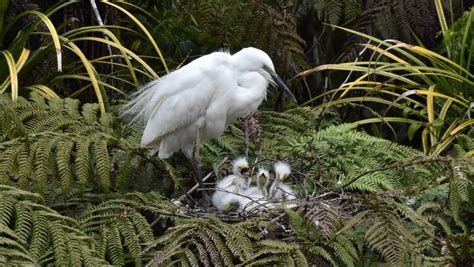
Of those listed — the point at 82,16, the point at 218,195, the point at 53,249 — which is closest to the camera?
the point at 53,249

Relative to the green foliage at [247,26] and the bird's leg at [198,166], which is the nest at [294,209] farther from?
the green foliage at [247,26]

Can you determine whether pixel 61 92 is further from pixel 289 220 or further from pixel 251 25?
pixel 289 220

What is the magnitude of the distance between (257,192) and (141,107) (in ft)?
2.16

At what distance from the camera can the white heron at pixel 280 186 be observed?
10.1ft

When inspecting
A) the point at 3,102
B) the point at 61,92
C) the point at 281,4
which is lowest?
the point at 61,92

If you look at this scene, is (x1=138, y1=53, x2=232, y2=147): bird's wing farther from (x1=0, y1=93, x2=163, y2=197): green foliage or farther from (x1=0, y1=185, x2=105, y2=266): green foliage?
(x1=0, y1=185, x2=105, y2=266): green foliage

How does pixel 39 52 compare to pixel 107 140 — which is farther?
pixel 39 52

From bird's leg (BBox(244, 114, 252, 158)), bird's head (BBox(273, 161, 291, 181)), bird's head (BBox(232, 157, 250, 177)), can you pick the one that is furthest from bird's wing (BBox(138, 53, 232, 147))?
bird's head (BBox(273, 161, 291, 181))

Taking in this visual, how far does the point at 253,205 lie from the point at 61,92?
1636mm

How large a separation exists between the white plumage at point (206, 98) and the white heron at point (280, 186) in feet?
1.05

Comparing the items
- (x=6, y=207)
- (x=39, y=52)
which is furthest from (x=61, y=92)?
(x=6, y=207)

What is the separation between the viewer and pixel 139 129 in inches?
139

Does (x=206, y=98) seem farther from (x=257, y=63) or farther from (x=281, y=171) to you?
(x=281, y=171)

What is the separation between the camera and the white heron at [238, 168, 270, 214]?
3.03 m
